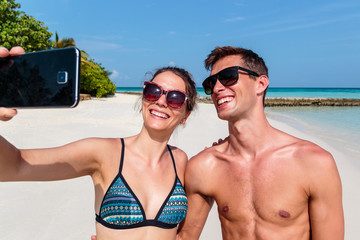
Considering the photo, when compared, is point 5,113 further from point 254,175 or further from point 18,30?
point 18,30

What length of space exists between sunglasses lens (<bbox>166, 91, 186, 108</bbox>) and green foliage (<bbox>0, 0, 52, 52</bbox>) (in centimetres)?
Answer: 1903

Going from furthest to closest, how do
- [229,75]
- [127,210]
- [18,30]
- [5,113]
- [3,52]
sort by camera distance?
[18,30], [229,75], [127,210], [3,52], [5,113]

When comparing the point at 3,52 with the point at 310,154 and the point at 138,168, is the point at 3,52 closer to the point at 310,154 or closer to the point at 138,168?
the point at 138,168

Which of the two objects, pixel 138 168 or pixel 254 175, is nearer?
pixel 138 168

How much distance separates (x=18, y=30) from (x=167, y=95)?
20.1 meters

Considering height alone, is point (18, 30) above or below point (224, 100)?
above

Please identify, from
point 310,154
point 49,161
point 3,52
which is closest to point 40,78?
point 3,52

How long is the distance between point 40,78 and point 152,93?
1.10m

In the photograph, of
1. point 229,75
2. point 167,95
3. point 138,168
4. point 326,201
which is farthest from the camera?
point 229,75

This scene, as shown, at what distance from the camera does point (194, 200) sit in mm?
2635

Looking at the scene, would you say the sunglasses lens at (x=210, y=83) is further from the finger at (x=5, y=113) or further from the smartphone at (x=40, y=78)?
the finger at (x=5, y=113)

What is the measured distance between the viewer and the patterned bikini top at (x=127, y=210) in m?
2.04

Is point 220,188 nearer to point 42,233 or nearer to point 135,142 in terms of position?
point 135,142

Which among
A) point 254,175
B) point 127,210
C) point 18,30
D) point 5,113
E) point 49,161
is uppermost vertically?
point 18,30
